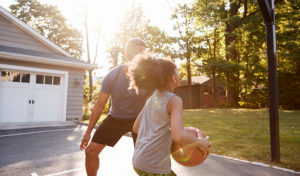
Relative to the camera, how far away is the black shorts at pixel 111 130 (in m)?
2.69

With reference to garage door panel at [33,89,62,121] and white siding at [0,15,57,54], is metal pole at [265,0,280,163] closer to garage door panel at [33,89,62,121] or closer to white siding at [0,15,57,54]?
garage door panel at [33,89,62,121]

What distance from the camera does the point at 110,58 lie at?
30.3m

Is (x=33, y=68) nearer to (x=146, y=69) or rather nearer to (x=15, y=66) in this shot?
(x=15, y=66)

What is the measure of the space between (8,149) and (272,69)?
23.2ft

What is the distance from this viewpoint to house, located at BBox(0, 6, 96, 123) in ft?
34.2

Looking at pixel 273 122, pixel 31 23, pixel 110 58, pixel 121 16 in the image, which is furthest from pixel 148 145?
pixel 31 23

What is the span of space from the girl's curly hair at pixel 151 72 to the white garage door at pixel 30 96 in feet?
35.6

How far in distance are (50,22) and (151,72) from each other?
103 feet

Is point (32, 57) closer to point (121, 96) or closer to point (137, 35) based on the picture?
point (121, 96)

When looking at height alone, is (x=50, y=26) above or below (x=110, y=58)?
above

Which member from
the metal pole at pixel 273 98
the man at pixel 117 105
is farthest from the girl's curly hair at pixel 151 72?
the metal pole at pixel 273 98

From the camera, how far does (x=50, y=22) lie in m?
A: 28.8

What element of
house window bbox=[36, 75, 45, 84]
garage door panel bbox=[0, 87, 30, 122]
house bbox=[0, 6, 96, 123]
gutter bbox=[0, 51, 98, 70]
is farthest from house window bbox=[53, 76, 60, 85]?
garage door panel bbox=[0, 87, 30, 122]

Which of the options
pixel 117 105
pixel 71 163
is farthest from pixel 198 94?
pixel 117 105
